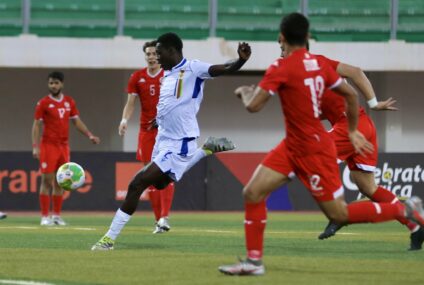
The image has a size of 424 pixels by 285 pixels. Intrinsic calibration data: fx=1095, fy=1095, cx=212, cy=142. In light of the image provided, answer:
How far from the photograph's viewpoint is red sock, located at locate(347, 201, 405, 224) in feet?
30.6

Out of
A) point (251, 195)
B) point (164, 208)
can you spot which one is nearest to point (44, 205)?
point (164, 208)

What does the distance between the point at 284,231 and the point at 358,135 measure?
709cm

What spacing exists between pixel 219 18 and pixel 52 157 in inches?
386

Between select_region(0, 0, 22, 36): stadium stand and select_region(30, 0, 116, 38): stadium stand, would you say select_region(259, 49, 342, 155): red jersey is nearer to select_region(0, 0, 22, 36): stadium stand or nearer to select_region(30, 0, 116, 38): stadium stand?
select_region(30, 0, 116, 38): stadium stand

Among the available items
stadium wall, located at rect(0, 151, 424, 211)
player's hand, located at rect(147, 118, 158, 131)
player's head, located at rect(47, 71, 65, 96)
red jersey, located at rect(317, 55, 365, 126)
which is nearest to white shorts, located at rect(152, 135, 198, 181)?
red jersey, located at rect(317, 55, 365, 126)

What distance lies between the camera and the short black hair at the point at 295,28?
360 inches

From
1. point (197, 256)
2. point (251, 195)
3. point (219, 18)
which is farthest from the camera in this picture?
point (219, 18)

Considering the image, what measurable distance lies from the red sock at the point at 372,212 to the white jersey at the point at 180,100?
142 inches

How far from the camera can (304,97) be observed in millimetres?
9188

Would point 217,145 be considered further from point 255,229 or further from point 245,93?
point 245,93

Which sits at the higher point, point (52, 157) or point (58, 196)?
point (52, 157)

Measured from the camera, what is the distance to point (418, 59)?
91.1 ft

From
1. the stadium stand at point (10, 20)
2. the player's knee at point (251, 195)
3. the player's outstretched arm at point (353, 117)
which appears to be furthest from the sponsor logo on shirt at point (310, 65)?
the stadium stand at point (10, 20)

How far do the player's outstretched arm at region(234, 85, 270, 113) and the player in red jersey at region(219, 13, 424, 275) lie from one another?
19cm
